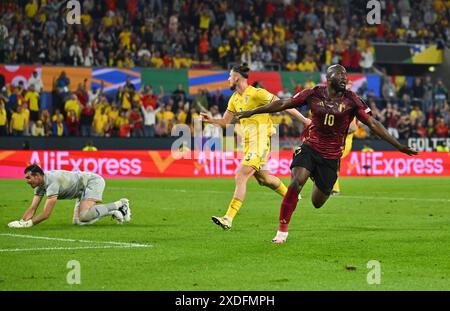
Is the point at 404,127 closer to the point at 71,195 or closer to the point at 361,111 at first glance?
the point at 71,195

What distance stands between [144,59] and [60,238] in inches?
1009

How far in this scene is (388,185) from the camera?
30.4 m

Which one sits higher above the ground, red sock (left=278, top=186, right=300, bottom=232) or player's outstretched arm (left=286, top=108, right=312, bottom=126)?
player's outstretched arm (left=286, top=108, right=312, bottom=126)

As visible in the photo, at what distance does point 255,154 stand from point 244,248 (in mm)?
3322

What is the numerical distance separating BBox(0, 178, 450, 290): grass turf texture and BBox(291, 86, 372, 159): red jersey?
138 centimetres

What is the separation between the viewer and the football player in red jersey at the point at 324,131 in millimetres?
13492

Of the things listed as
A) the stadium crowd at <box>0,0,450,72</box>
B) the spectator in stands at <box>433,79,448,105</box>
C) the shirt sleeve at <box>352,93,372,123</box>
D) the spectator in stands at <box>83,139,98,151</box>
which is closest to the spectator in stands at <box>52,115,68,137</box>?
the spectator in stands at <box>83,139,98,151</box>

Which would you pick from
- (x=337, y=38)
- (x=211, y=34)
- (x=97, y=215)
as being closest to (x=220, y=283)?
(x=97, y=215)

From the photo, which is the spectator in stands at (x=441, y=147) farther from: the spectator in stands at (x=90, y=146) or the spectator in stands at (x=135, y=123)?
the spectator in stands at (x=90, y=146)

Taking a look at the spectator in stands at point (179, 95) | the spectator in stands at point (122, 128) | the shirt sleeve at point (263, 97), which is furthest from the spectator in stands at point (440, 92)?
the shirt sleeve at point (263, 97)

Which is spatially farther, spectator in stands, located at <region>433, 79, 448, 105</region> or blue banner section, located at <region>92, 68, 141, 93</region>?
spectator in stands, located at <region>433, 79, 448, 105</region>

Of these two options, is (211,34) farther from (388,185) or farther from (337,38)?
(388,185)

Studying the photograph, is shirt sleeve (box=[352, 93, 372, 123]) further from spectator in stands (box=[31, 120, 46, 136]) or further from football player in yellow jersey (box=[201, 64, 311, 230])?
spectator in stands (box=[31, 120, 46, 136])

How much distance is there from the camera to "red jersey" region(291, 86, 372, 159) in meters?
13.6
